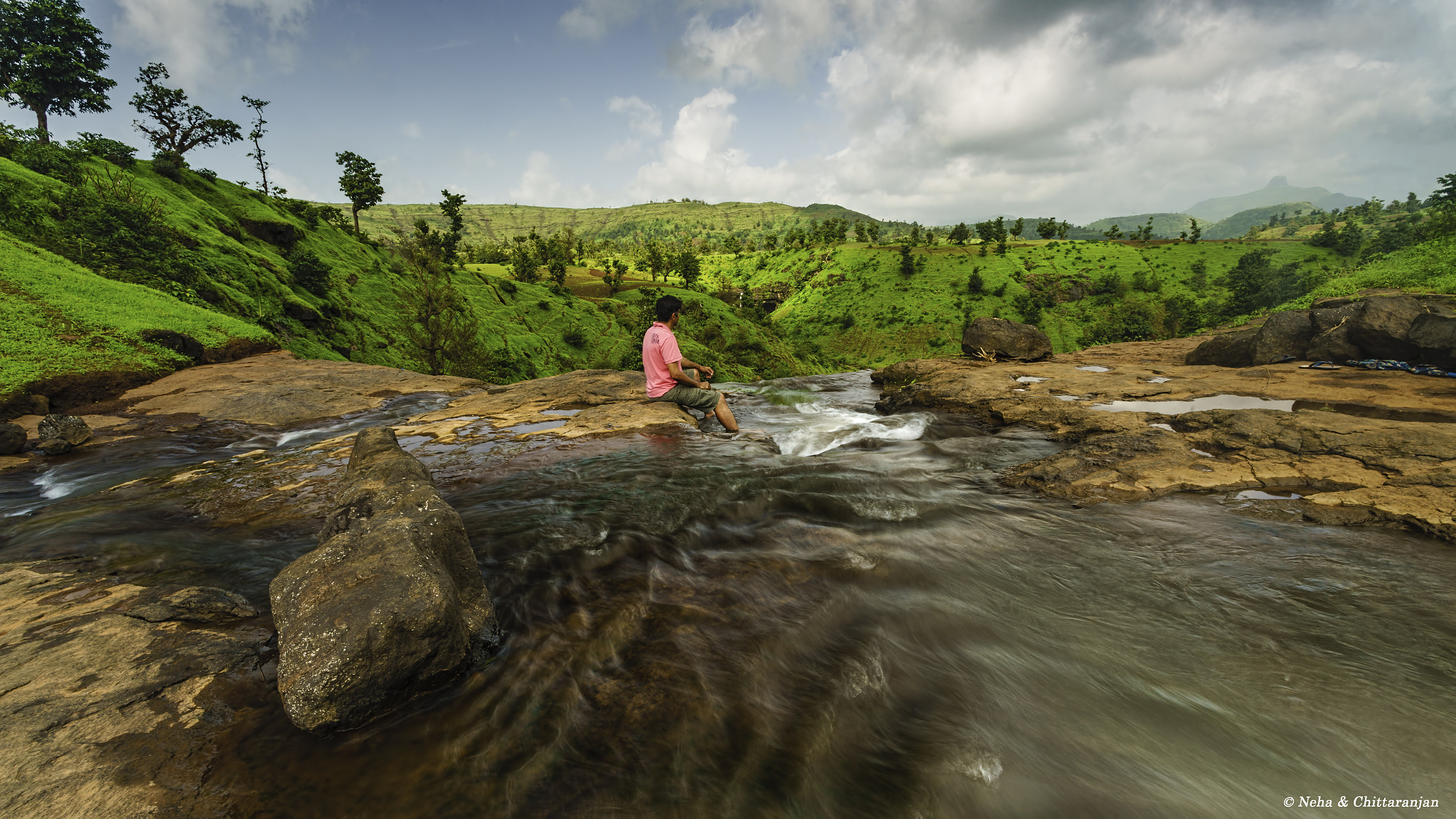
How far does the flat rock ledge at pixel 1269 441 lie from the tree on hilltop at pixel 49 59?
66168 millimetres

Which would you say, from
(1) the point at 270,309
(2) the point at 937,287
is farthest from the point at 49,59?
(2) the point at 937,287

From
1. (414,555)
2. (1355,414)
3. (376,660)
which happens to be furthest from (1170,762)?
(1355,414)

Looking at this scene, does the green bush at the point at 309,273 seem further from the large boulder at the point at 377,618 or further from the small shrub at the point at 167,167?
the large boulder at the point at 377,618

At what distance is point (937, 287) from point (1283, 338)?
82.7m

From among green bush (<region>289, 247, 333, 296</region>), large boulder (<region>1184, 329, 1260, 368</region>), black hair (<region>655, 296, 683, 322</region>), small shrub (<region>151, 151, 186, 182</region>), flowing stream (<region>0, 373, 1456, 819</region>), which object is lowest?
flowing stream (<region>0, 373, 1456, 819</region>)

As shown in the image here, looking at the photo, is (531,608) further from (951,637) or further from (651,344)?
(651,344)

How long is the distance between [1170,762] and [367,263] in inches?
2255

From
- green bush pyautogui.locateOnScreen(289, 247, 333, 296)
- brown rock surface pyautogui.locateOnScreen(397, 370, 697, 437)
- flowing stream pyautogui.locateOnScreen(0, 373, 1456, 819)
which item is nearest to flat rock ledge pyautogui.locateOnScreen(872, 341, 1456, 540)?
flowing stream pyautogui.locateOnScreen(0, 373, 1456, 819)

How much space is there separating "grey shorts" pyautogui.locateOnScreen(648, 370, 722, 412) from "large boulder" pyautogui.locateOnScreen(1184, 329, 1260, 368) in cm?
1751

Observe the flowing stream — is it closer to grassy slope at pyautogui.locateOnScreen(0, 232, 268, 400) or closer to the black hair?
the black hair

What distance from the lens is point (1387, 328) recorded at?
12.1 m

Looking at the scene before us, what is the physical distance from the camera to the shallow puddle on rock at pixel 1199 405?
9.51 m

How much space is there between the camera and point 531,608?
4.25m

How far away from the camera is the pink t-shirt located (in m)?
9.56
